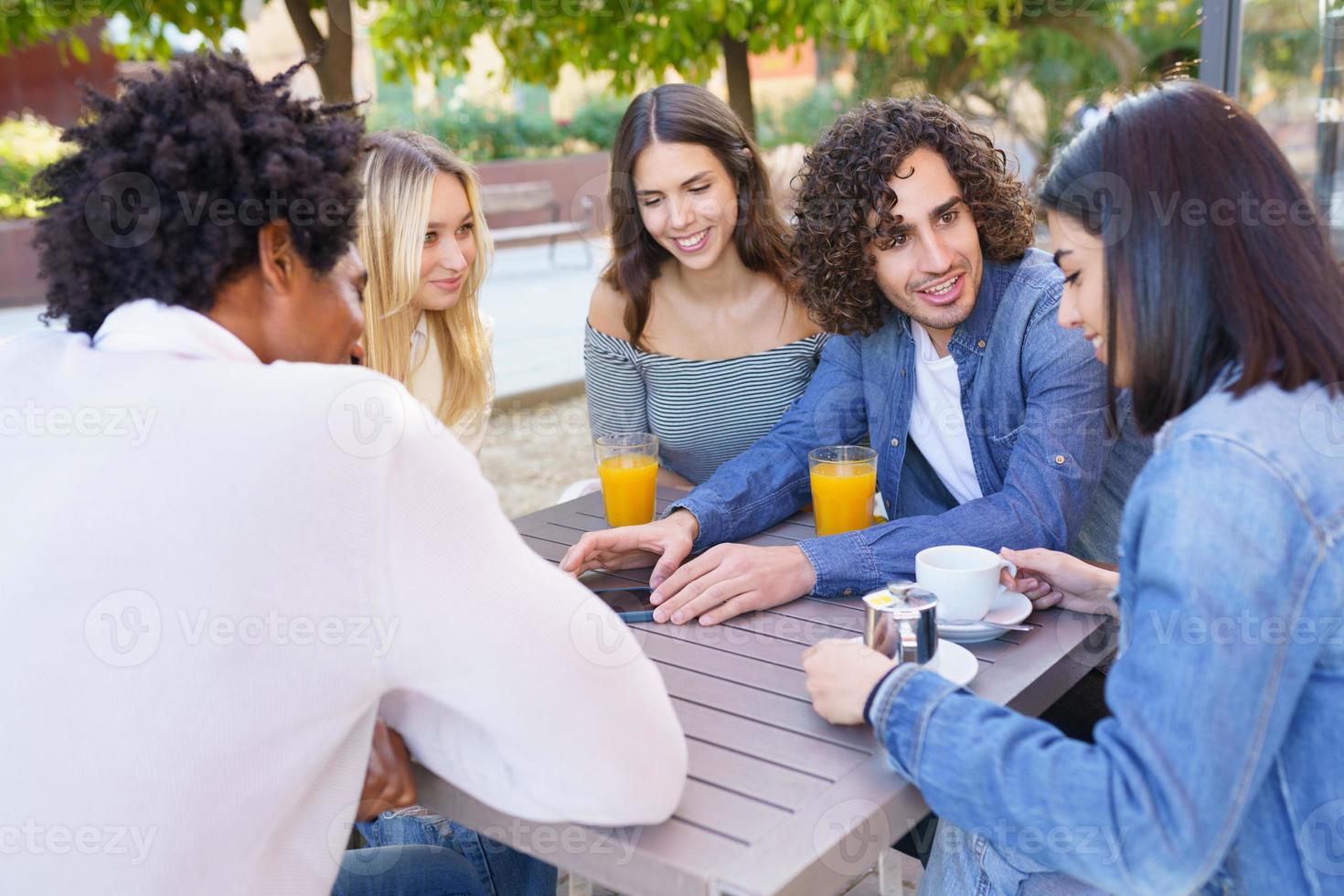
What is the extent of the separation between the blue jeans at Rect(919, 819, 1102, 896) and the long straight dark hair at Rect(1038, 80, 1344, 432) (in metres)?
0.54

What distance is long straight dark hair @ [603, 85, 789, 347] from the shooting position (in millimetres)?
2818

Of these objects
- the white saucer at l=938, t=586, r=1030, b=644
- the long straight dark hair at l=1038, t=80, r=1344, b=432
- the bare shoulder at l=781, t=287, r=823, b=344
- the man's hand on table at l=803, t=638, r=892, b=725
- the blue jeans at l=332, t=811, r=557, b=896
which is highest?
the long straight dark hair at l=1038, t=80, r=1344, b=432

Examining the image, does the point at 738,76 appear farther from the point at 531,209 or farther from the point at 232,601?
the point at 531,209

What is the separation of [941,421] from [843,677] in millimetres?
1011

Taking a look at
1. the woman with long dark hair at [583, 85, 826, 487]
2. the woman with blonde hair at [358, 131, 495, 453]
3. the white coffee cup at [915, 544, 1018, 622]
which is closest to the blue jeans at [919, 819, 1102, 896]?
the white coffee cup at [915, 544, 1018, 622]

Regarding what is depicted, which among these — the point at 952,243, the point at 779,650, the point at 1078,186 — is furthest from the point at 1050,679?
the point at 952,243

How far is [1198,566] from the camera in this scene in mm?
1022

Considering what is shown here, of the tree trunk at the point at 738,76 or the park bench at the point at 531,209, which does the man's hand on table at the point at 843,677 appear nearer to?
the tree trunk at the point at 738,76

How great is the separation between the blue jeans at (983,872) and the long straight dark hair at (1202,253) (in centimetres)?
54

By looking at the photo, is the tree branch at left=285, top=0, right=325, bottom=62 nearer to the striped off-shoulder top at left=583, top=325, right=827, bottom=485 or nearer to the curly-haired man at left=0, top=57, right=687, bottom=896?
the striped off-shoulder top at left=583, top=325, right=827, bottom=485

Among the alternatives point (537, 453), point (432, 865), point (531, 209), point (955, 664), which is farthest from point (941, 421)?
point (531, 209)

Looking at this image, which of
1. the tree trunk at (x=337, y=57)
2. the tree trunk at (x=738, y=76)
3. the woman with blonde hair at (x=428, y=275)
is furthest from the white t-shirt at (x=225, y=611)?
the tree trunk at (x=738, y=76)

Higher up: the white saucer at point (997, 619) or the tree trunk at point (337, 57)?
the tree trunk at point (337, 57)

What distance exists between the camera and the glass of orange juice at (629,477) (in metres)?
2.22
